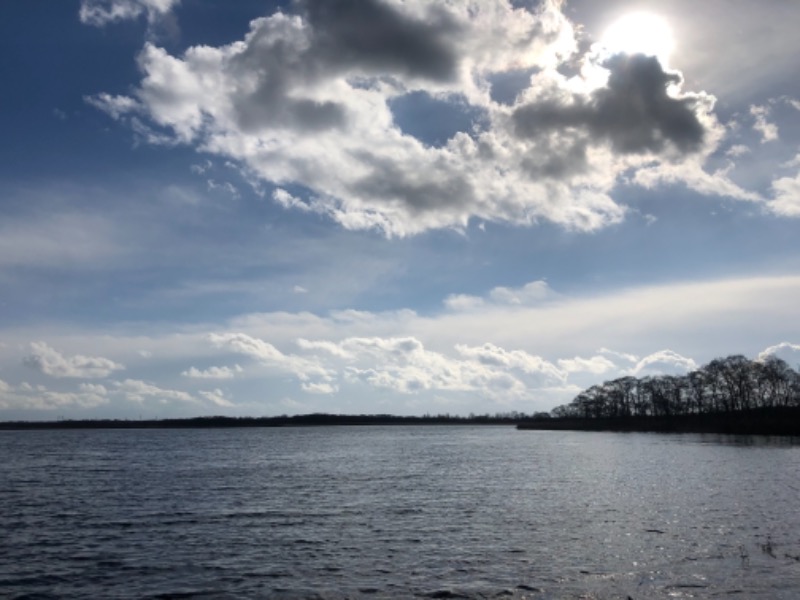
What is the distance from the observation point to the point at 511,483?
54.0 meters

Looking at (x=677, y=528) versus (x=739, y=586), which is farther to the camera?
(x=677, y=528)

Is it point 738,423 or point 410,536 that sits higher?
point 410,536

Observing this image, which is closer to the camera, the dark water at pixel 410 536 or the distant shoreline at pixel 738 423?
the dark water at pixel 410 536

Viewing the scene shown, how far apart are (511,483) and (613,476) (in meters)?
11.2

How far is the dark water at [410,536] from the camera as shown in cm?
2278

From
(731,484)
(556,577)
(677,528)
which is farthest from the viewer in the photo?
(731,484)

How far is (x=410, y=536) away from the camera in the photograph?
31.5 m

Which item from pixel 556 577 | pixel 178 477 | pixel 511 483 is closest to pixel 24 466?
pixel 178 477

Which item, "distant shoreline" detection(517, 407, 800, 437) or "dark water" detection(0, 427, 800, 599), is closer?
"dark water" detection(0, 427, 800, 599)

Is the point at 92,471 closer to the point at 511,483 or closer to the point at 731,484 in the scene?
the point at 511,483

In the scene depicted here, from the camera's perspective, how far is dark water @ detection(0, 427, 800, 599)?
22.8 m

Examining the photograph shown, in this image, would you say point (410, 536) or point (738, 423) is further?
point (738, 423)

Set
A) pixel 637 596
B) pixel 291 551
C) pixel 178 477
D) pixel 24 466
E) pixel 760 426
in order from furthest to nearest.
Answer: pixel 760 426 → pixel 24 466 → pixel 178 477 → pixel 291 551 → pixel 637 596

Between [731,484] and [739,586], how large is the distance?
31.9m
